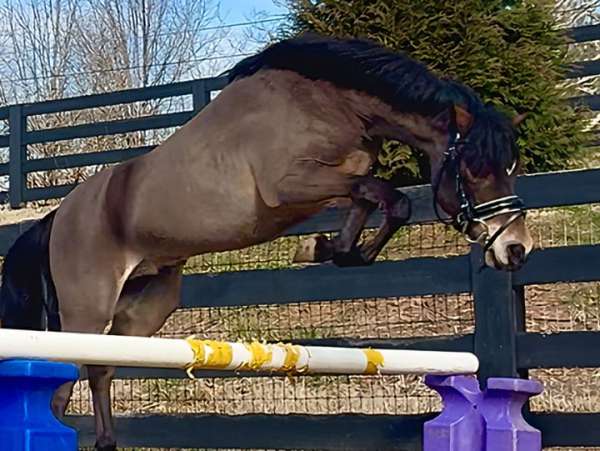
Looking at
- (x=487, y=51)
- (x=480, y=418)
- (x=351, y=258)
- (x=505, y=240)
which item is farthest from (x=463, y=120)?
(x=487, y=51)

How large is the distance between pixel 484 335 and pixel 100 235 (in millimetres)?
1632

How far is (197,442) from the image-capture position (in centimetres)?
564

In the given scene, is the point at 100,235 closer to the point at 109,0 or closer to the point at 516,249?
the point at 516,249

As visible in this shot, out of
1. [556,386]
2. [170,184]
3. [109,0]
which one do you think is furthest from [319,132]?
[109,0]

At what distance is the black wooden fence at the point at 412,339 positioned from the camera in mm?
4762

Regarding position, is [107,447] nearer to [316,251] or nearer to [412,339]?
[412,339]

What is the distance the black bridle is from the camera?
13.5ft

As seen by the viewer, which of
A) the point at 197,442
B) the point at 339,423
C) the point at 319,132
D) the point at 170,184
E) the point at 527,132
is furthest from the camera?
the point at 527,132

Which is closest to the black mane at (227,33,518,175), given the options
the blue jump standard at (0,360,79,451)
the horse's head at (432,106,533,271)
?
the horse's head at (432,106,533,271)

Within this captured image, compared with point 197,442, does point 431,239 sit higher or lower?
higher

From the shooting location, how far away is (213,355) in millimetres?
2846

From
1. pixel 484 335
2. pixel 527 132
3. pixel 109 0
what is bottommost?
pixel 484 335

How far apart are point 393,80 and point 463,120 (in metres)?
0.32

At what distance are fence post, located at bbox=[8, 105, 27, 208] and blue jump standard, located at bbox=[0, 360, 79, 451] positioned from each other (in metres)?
9.62
